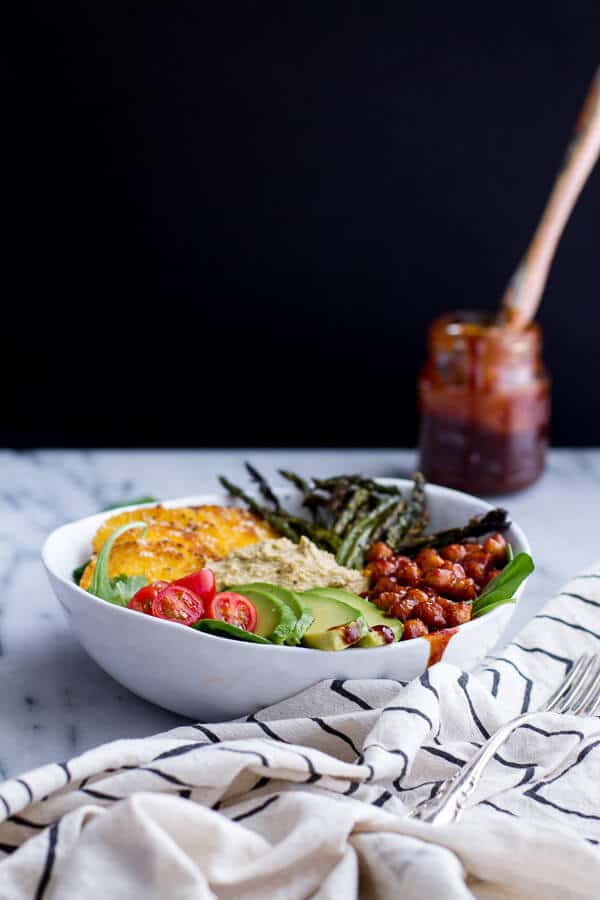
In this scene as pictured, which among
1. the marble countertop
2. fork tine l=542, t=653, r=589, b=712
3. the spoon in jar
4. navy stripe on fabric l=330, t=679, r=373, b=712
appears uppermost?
the spoon in jar

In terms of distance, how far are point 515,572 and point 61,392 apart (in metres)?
1.79

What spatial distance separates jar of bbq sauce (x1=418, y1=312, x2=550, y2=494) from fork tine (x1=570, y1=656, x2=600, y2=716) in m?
1.07

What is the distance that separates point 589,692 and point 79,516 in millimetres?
1370

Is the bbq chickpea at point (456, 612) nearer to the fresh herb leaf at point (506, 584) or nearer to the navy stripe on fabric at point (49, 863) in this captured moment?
the fresh herb leaf at point (506, 584)

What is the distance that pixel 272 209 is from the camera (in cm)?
317

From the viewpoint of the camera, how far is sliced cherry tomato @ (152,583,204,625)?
1689 millimetres

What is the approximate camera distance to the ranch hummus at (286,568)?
1.87 meters

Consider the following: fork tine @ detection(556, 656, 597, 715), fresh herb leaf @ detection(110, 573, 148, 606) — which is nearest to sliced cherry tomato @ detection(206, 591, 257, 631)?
fresh herb leaf @ detection(110, 573, 148, 606)

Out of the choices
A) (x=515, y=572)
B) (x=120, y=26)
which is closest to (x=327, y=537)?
(x=515, y=572)

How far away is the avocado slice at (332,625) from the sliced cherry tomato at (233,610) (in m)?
0.09

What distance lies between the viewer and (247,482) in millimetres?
2926

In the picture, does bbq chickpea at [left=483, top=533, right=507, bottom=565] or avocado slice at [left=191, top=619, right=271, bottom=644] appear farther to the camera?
bbq chickpea at [left=483, top=533, right=507, bottom=565]

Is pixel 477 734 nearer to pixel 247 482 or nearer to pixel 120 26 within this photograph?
pixel 247 482

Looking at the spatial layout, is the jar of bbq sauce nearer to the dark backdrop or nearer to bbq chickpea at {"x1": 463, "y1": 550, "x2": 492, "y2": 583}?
the dark backdrop
